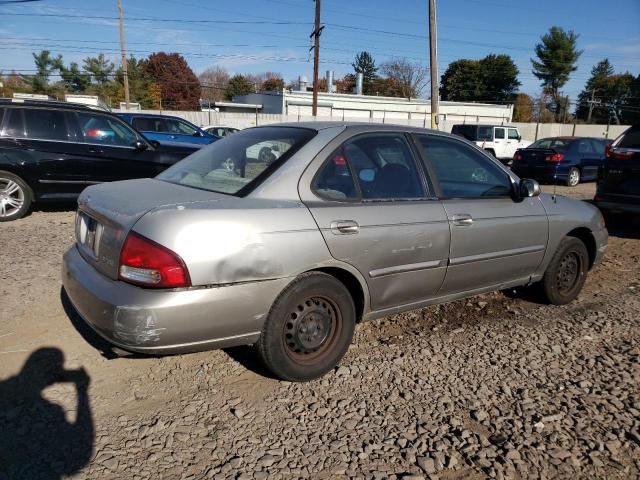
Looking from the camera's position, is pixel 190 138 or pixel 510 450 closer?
pixel 510 450

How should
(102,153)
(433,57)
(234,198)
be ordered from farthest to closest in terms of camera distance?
(433,57) < (102,153) < (234,198)

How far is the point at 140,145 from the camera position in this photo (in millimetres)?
7898

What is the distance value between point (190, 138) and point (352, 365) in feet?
37.4

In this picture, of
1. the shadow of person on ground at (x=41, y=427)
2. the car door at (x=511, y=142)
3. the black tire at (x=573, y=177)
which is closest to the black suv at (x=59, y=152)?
the shadow of person on ground at (x=41, y=427)

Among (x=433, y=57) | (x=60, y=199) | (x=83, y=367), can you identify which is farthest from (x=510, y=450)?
(x=433, y=57)

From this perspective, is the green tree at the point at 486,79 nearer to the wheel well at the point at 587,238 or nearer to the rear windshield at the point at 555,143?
the rear windshield at the point at 555,143

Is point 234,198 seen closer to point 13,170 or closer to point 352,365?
point 352,365

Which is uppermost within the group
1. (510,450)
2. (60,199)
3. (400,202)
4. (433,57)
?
(433,57)

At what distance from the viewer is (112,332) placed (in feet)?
8.39

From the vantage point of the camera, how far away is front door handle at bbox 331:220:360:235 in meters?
2.96

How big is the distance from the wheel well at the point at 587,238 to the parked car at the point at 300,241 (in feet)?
1.74

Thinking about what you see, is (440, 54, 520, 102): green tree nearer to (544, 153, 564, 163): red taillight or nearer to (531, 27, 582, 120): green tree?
(531, 27, 582, 120): green tree

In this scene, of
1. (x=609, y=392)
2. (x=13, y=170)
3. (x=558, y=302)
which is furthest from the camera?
(x=13, y=170)

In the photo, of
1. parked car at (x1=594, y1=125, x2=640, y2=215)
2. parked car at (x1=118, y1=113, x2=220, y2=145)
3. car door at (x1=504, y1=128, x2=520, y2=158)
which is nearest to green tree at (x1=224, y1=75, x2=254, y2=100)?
car door at (x1=504, y1=128, x2=520, y2=158)
